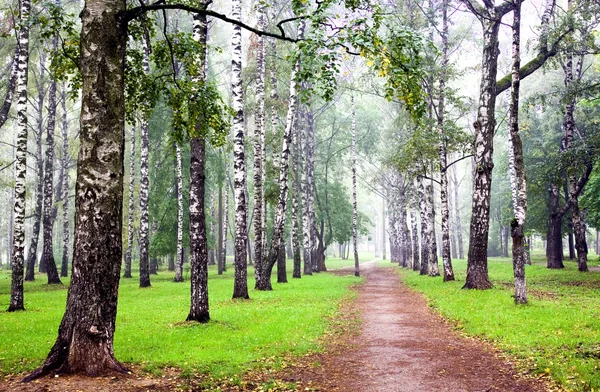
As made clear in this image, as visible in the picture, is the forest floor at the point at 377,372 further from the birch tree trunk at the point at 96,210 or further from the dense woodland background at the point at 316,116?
the dense woodland background at the point at 316,116

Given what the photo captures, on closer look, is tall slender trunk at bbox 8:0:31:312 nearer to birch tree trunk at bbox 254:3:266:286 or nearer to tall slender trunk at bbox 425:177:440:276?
birch tree trunk at bbox 254:3:266:286

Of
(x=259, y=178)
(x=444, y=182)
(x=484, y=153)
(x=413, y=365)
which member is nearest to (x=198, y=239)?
(x=413, y=365)

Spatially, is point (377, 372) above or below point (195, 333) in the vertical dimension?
below

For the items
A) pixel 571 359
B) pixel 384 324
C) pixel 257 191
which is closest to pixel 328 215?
pixel 257 191

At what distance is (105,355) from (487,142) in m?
16.9

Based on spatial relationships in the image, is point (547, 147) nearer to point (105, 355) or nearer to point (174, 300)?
point (174, 300)

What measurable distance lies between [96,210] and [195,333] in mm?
5106

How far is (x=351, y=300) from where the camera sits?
19078 millimetres

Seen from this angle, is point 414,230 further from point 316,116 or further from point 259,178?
point 259,178

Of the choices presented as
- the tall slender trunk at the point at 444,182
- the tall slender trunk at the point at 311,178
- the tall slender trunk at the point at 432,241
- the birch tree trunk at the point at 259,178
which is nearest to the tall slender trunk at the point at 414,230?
the tall slender trunk at the point at 432,241

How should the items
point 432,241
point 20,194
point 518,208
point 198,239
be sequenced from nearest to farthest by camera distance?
1. point 198,239
2. point 518,208
3. point 20,194
4. point 432,241

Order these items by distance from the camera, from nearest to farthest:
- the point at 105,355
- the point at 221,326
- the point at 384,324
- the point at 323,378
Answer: the point at 105,355 < the point at 323,378 < the point at 221,326 < the point at 384,324

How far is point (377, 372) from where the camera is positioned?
26.3ft

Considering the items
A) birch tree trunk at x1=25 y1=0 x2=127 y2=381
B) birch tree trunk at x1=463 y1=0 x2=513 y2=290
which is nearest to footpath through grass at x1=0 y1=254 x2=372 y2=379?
birch tree trunk at x1=25 y1=0 x2=127 y2=381
